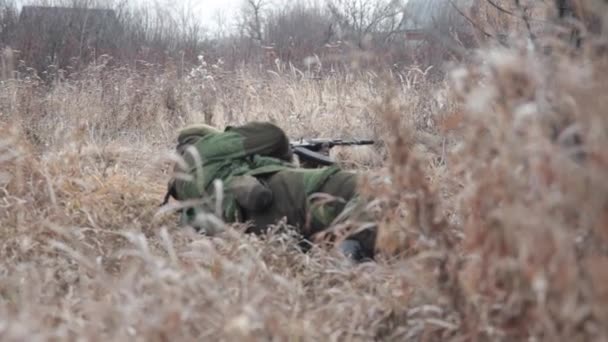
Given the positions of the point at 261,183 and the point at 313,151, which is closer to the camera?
the point at 261,183

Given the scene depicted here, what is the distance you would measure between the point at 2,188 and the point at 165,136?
3.02 meters

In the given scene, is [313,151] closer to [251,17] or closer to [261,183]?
[261,183]

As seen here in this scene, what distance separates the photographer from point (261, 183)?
345 cm

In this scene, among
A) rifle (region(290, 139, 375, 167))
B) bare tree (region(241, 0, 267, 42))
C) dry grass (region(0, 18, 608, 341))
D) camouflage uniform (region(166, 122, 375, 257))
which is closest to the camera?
dry grass (region(0, 18, 608, 341))

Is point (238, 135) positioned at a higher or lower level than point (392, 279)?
higher

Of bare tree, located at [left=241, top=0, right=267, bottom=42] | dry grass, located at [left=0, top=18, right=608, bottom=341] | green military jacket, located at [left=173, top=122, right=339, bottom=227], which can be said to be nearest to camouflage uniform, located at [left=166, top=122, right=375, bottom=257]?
green military jacket, located at [left=173, top=122, right=339, bottom=227]

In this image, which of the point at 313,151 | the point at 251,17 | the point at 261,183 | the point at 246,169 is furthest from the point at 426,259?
the point at 251,17

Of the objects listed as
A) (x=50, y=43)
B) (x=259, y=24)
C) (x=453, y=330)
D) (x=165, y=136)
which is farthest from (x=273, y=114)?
(x=259, y=24)

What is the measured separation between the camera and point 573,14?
262cm

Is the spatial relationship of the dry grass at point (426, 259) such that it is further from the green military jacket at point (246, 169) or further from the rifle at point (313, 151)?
the rifle at point (313, 151)

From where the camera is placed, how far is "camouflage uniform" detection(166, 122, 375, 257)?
10.8 ft

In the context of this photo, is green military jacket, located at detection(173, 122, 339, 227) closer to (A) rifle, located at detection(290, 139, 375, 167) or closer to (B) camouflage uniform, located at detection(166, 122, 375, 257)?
(B) camouflage uniform, located at detection(166, 122, 375, 257)

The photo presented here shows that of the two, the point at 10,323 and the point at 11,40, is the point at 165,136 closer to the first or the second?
the point at 11,40

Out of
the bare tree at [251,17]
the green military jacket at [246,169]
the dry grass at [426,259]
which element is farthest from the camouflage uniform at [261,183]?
the bare tree at [251,17]
